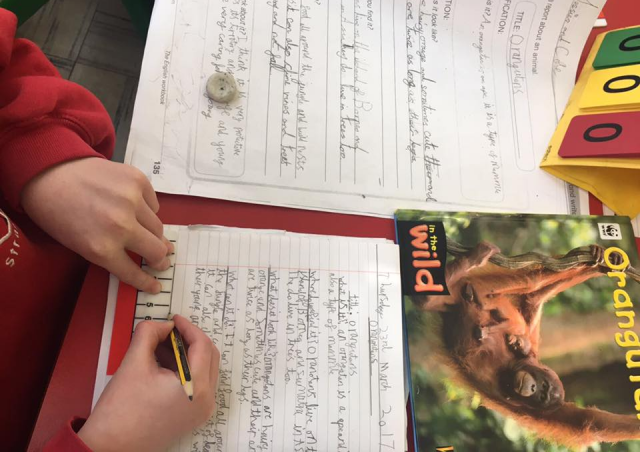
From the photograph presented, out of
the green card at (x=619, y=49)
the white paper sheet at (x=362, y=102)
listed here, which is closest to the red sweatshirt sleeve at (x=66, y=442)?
the white paper sheet at (x=362, y=102)

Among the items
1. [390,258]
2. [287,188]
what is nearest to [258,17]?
[287,188]

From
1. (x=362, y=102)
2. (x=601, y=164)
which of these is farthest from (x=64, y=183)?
(x=601, y=164)

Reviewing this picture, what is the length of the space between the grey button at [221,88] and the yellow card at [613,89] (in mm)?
433

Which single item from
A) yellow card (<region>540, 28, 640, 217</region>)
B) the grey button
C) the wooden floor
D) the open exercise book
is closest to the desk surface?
the open exercise book

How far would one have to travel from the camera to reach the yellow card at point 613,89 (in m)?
0.53

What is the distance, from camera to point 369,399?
0.46m

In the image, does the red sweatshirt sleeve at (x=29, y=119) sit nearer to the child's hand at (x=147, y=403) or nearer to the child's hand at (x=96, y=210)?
the child's hand at (x=96, y=210)

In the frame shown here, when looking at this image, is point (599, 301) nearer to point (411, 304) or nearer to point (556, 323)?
point (556, 323)

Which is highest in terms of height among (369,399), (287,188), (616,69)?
(616,69)

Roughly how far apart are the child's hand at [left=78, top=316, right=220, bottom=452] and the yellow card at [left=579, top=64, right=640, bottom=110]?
1.76 feet

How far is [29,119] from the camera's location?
42 centimetres

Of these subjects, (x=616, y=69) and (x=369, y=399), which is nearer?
(x=369, y=399)

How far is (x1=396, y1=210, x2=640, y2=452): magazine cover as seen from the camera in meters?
0.46

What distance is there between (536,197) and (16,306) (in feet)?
1.89
